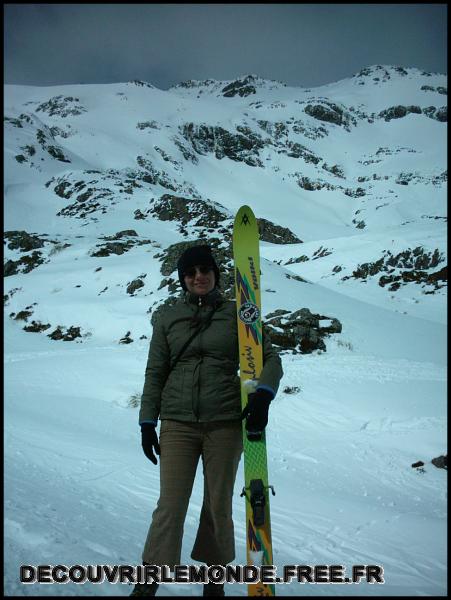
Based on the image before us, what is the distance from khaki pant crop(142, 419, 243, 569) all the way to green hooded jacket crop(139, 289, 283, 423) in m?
0.10

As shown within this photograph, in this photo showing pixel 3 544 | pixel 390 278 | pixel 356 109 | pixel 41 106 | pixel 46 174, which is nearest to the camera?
pixel 3 544

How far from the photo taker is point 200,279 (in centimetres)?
274

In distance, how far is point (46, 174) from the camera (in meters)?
57.5

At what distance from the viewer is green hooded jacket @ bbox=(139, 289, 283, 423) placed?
2.50 metres

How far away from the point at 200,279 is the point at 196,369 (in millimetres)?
629

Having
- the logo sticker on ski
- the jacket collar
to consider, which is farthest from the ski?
the jacket collar

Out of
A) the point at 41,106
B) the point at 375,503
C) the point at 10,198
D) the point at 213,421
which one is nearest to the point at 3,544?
the point at 213,421

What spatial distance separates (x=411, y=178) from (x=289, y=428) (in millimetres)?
86433

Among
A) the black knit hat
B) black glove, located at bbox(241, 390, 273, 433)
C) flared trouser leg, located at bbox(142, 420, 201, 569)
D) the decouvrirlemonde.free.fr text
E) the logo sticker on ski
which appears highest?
the black knit hat

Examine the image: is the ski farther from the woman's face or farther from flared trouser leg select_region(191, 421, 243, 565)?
the woman's face

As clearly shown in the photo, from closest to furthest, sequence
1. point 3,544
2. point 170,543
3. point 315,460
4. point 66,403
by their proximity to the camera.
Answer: point 170,543 < point 3,544 < point 315,460 < point 66,403

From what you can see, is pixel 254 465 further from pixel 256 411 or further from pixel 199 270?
pixel 199 270

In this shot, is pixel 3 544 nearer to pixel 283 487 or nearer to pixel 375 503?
pixel 283 487

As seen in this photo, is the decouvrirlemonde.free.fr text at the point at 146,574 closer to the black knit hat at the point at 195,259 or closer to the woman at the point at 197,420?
the woman at the point at 197,420
